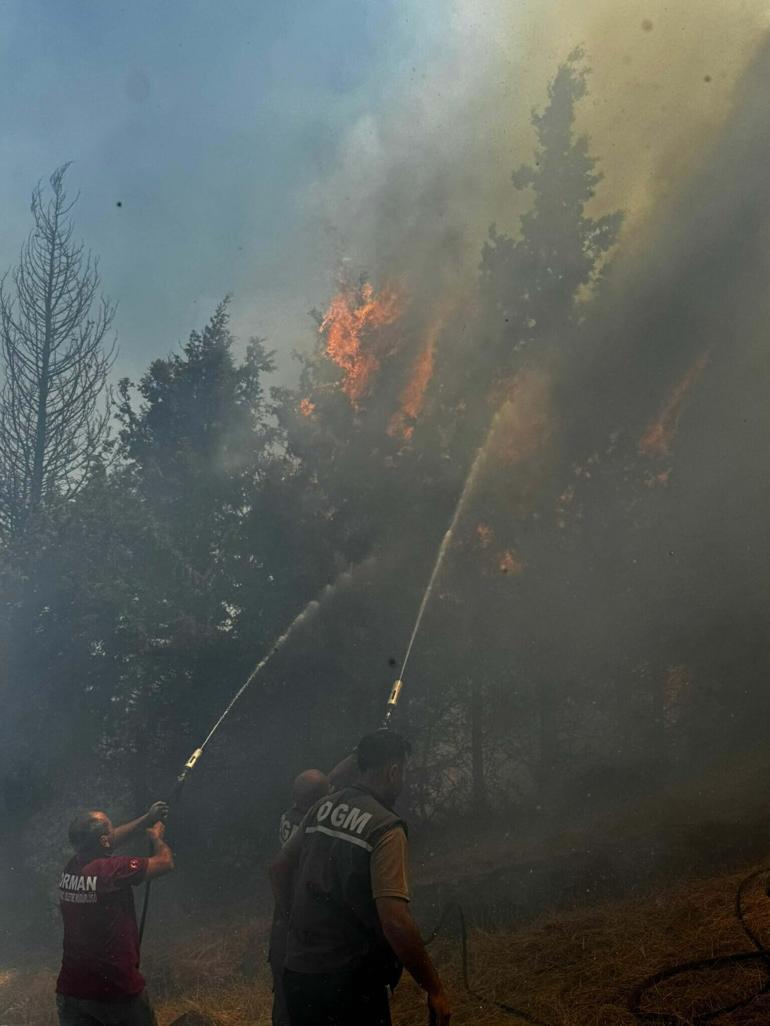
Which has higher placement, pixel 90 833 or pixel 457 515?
pixel 457 515

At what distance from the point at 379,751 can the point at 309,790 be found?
96.4 inches

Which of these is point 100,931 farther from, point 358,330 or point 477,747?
point 358,330

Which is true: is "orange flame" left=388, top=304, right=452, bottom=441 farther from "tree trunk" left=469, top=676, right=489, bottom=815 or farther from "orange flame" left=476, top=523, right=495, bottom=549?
"tree trunk" left=469, top=676, right=489, bottom=815

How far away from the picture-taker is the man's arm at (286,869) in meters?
4.94

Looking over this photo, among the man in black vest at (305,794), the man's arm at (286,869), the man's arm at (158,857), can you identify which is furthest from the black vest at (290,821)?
the man's arm at (286,869)

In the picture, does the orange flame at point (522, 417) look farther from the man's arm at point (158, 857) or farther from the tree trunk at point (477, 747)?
the man's arm at point (158, 857)

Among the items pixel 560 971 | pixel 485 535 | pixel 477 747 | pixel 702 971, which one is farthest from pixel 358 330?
pixel 702 971

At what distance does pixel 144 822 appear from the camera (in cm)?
632

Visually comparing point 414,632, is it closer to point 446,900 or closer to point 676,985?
point 446,900

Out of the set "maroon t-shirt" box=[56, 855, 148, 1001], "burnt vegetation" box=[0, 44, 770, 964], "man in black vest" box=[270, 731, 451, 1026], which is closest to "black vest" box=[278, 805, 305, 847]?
"maroon t-shirt" box=[56, 855, 148, 1001]

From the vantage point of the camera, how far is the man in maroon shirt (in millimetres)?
5723

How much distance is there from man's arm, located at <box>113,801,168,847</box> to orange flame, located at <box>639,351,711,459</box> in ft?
48.9

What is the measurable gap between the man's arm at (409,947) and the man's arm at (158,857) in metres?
2.58

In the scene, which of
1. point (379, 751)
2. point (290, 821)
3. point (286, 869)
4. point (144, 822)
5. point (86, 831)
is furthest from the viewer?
point (290, 821)
